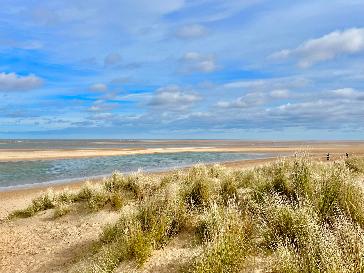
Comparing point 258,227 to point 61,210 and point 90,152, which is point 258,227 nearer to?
point 61,210

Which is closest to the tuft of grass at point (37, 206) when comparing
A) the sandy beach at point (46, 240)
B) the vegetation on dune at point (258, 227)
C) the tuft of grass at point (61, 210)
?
the sandy beach at point (46, 240)

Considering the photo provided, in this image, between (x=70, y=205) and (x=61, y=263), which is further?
(x=70, y=205)

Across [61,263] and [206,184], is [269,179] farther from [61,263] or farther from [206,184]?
[61,263]

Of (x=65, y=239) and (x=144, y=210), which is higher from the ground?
(x=144, y=210)

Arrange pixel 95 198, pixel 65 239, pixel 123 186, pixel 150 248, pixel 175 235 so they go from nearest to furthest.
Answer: pixel 150 248, pixel 175 235, pixel 65 239, pixel 95 198, pixel 123 186

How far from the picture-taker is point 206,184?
10.5 m

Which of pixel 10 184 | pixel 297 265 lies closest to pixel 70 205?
pixel 297 265

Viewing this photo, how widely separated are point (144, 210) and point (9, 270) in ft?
10.2

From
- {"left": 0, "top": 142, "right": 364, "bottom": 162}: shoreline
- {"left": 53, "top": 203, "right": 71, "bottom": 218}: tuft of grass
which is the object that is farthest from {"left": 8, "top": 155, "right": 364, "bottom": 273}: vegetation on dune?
{"left": 0, "top": 142, "right": 364, "bottom": 162}: shoreline

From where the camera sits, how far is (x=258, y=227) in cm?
748

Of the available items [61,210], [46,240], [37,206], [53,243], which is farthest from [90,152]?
[53,243]

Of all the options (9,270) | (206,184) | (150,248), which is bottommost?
(9,270)

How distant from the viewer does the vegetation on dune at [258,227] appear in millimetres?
5500

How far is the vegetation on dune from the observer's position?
5.50 metres
